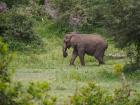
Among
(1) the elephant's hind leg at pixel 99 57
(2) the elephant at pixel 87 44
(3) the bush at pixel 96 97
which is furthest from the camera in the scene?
(2) the elephant at pixel 87 44

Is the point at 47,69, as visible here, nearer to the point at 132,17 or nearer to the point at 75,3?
the point at 132,17

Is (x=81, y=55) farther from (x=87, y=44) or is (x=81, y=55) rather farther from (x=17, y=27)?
(x=17, y=27)

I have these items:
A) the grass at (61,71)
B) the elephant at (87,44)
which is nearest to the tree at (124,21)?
the grass at (61,71)

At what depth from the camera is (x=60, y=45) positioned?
26.0 metres

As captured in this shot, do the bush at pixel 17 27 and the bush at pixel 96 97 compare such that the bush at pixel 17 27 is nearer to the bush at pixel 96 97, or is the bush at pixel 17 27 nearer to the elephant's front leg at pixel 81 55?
the elephant's front leg at pixel 81 55

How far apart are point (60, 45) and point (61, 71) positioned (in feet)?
23.5

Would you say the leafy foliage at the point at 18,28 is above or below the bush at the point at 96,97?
below

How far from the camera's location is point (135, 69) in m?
18.5

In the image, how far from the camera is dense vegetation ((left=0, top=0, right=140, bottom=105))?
19.7 feet

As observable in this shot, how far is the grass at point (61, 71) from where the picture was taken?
1541 cm

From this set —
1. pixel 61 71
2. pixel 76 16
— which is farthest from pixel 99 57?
pixel 76 16

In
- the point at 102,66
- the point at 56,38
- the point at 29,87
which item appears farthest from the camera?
the point at 56,38

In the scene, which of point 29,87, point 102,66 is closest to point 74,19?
point 102,66

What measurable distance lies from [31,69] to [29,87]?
546 inches
